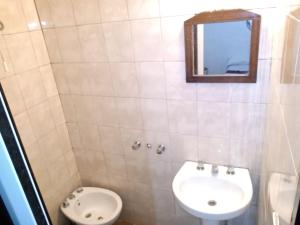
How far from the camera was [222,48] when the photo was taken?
4.08 feet

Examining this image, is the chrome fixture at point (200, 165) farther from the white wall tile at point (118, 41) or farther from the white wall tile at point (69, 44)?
the white wall tile at point (69, 44)

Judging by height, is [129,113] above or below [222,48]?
below

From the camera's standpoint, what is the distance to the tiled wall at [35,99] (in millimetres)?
1426

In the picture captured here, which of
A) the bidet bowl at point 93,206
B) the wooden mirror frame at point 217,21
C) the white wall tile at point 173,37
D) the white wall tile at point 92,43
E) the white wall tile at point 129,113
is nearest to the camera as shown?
the wooden mirror frame at point 217,21

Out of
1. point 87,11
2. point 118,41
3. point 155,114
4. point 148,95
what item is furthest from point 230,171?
A: point 87,11

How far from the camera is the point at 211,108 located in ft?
4.58

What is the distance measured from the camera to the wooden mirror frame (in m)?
1.13

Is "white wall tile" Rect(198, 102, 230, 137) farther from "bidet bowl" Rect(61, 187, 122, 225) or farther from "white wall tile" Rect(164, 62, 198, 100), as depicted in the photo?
"bidet bowl" Rect(61, 187, 122, 225)

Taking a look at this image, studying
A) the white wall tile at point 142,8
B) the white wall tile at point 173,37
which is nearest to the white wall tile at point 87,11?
the white wall tile at point 142,8

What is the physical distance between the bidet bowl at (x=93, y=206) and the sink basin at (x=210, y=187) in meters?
0.65

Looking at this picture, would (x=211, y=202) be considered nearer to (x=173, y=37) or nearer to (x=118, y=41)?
(x=173, y=37)

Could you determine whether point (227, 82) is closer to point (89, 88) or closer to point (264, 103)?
point (264, 103)

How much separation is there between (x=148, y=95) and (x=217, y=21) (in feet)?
1.99

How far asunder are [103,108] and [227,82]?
0.89 metres
